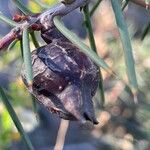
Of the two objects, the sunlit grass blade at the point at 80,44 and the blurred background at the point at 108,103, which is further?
the blurred background at the point at 108,103

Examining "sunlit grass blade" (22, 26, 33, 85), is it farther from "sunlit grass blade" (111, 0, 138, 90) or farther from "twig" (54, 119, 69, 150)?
"twig" (54, 119, 69, 150)

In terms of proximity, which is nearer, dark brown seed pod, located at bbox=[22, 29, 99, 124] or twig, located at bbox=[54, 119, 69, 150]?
dark brown seed pod, located at bbox=[22, 29, 99, 124]

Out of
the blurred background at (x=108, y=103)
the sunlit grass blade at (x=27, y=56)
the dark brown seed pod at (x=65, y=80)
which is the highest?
the sunlit grass blade at (x=27, y=56)

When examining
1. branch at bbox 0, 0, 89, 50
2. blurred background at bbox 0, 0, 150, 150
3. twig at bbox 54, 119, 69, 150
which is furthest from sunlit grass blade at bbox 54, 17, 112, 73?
twig at bbox 54, 119, 69, 150

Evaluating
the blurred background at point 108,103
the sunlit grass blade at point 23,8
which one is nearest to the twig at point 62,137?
the blurred background at point 108,103

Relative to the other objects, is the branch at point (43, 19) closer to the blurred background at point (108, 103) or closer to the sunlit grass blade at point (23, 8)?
the sunlit grass blade at point (23, 8)

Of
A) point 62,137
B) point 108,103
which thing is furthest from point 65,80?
point 62,137

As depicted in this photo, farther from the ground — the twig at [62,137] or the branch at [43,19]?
the branch at [43,19]
